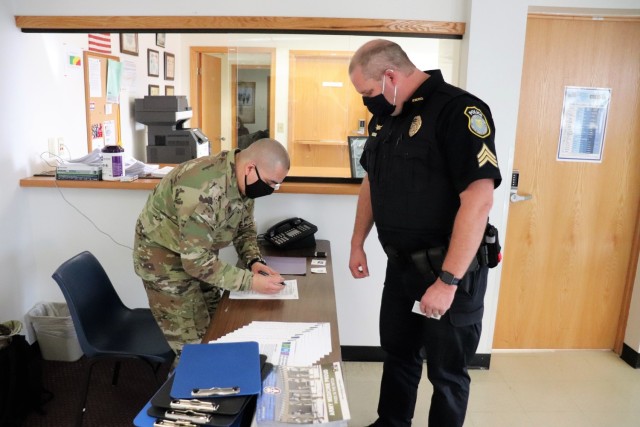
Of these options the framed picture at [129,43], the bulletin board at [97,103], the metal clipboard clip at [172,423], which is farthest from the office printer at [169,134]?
the metal clipboard clip at [172,423]

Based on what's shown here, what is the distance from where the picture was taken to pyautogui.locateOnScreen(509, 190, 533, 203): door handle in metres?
2.76

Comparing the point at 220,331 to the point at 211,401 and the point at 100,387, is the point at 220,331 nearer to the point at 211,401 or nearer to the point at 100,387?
the point at 211,401

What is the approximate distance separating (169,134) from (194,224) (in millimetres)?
1837

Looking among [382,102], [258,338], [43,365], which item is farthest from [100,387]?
[382,102]

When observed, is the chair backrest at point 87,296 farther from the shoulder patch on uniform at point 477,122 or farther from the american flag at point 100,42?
the american flag at point 100,42

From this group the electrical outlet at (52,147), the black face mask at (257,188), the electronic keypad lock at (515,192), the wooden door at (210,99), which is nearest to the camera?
the black face mask at (257,188)

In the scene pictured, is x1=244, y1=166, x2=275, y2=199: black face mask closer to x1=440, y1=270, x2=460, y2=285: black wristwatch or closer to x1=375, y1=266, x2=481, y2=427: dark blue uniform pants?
x1=375, y1=266, x2=481, y2=427: dark blue uniform pants

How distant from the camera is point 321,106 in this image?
3668mm

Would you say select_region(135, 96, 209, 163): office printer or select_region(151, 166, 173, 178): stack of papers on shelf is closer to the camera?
select_region(151, 166, 173, 178): stack of papers on shelf

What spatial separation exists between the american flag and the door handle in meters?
2.76

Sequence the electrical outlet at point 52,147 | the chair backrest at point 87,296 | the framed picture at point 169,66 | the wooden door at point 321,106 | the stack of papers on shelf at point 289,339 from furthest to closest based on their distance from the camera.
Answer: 1. the framed picture at point 169,66
2. the wooden door at point 321,106
3. the electrical outlet at point 52,147
4. the chair backrest at point 87,296
5. the stack of papers on shelf at point 289,339

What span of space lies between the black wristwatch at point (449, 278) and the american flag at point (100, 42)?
9.37 ft

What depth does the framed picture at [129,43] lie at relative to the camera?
385 centimetres

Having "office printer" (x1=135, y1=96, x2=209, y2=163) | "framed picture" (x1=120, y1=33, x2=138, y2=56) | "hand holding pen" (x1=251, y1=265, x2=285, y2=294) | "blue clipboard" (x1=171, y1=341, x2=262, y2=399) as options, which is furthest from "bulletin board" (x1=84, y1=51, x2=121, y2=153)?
"blue clipboard" (x1=171, y1=341, x2=262, y2=399)
